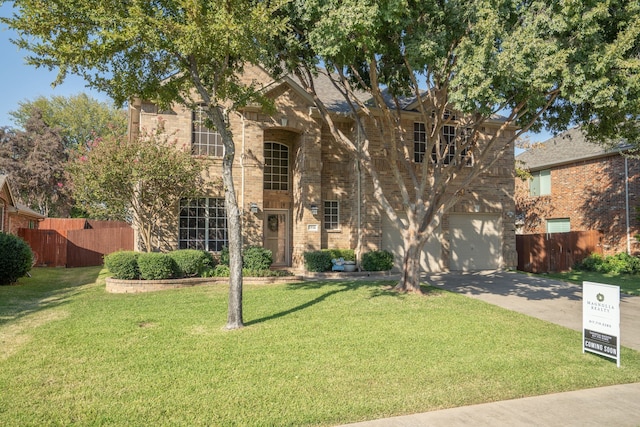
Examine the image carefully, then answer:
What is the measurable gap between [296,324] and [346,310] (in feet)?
5.32

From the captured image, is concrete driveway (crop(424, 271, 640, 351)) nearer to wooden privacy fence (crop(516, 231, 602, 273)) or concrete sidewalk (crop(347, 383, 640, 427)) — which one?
wooden privacy fence (crop(516, 231, 602, 273))

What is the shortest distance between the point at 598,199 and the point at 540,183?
143 inches

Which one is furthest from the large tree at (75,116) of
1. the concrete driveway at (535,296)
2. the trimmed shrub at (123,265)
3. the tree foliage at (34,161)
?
the concrete driveway at (535,296)

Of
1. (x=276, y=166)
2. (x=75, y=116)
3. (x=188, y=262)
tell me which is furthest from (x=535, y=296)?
A: (x=75, y=116)

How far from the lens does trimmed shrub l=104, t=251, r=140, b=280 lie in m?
12.6

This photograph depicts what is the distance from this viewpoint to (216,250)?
15.9 metres

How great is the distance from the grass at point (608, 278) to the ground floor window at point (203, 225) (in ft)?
42.8

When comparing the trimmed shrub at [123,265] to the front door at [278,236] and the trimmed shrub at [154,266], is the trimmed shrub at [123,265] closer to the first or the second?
the trimmed shrub at [154,266]

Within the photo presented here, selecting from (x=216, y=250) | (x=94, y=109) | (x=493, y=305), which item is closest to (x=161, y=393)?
(x=493, y=305)

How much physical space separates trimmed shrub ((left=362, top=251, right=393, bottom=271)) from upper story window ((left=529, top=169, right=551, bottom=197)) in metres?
13.5

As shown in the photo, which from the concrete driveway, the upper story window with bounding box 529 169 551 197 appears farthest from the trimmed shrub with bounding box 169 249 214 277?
the upper story window with bounding box 529 169 551 197

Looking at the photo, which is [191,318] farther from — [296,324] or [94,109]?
[94,109]

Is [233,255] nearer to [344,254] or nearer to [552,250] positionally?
[344,254]

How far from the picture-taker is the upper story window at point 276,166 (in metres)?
17.7
